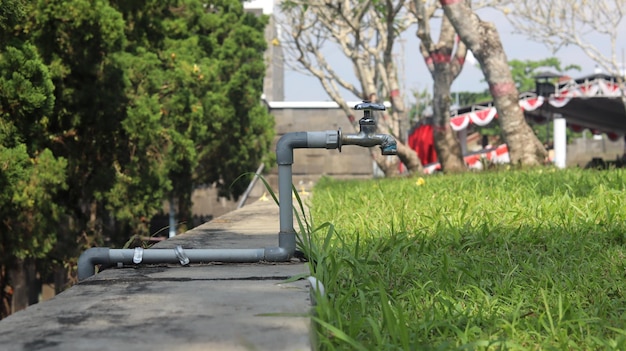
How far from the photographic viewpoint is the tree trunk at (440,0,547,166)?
1193 centimetres

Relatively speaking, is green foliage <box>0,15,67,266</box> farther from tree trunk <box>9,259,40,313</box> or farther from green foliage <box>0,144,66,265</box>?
tree trunk <box>9,259,40,313</box>

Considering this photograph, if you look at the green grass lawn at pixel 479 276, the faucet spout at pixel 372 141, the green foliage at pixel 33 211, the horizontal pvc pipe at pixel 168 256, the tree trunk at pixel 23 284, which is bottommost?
the tree trunk at pixel 23 284

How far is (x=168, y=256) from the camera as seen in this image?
13.1ft

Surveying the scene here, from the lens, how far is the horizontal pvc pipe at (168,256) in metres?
3.94

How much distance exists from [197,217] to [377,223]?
75.4 feet

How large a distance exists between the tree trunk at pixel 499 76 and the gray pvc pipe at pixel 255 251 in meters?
8.31

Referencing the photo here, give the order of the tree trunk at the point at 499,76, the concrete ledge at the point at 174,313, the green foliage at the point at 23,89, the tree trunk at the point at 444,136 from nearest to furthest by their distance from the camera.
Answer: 1. the concrete ledge at the point at 174,313
2. the green foliage at the point at 23,89
3. the tree trunk at the point at 499,76
4. the tree trunk at the point at 444,136

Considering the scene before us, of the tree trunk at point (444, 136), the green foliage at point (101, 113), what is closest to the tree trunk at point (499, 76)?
the tree trunk at point (444, 136)

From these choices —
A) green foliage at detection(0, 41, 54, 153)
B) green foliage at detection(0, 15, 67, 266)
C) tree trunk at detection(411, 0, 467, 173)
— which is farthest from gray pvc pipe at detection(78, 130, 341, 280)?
tree trunk at detection(411, 0, 467, 173)

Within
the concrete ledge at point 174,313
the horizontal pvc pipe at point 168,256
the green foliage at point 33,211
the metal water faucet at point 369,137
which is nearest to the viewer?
the concrete ledge at point 174,313

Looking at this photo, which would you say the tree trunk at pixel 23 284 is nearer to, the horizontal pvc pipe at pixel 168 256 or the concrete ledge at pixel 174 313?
the horizontal pvc pipe at pixel 168 256

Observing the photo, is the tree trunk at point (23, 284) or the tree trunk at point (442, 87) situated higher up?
the tree trunk at point (442, 87)

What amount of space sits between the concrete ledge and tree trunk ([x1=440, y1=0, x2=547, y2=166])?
850 centimetres

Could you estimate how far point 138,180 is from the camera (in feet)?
43.8
